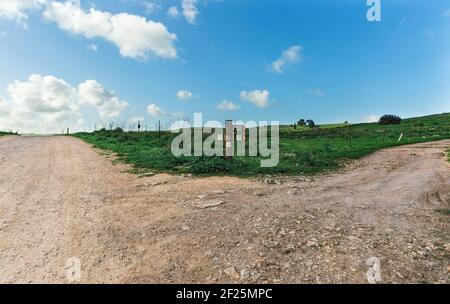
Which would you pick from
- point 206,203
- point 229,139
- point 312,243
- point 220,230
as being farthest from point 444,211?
point 229,139

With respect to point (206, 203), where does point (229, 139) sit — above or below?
above

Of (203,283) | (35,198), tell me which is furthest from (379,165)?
(35,198)

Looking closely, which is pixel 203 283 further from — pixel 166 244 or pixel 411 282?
pixel 411 282

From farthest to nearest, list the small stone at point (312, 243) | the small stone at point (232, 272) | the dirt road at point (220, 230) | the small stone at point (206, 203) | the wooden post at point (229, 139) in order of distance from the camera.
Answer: the wooden post at point (229, 139) < the small stone at point (206, 203) < the small stone at point (312, 243) < the dirt road at point (220, 230) < the small stone at point (232, 272)

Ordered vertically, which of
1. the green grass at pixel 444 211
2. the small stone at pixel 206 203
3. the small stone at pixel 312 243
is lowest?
the small stone at pixel 312 243

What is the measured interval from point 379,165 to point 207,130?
514 inches

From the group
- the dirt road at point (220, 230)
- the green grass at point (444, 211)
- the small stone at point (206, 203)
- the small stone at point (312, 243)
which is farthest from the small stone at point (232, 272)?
the green grass at point (444, 211)

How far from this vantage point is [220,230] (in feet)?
18.4

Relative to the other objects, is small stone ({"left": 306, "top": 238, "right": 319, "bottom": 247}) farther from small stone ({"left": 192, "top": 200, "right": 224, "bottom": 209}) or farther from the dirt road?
small stone ({"left": 192, "top": 200, "right": 224, "bottom": 209})

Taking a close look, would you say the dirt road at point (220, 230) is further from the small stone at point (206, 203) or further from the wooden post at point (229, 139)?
the wooden post at point (229, 139)

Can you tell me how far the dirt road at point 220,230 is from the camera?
4293 millimetres

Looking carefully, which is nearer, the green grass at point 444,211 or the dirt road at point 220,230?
the dirt road at point 220,230

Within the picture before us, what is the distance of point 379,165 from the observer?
13672 millimetres

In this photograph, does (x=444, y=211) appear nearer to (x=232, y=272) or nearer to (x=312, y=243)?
(x=312, y=243)
